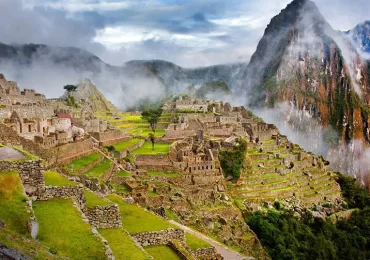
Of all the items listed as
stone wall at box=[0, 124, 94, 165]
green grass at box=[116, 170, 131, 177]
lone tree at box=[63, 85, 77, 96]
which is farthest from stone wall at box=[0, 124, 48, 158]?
lone tree at box=[63, 85, 77, 96]

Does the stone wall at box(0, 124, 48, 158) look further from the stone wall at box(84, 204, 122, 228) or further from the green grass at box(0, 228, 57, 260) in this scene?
the green grass at box(0, 228, 57, 260)

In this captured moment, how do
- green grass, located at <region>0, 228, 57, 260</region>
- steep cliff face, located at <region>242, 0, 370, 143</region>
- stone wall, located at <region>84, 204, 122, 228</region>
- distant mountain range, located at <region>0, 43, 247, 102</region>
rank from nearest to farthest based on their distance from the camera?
green grass, located at <region>0, 228, 57, 260</region>
stone wall, located at <region>84, 204, 122, 228</region>
distant mountain range, located at <region>0, 43, 247, 102</region>
steep cliff face, located at <region>242, 0, 370, 143</region>

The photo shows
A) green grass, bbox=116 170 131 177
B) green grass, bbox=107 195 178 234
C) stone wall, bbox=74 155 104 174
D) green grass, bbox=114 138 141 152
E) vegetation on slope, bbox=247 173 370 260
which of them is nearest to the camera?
green grass, bbox=107 195 178 234

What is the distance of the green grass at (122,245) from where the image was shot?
10.5m

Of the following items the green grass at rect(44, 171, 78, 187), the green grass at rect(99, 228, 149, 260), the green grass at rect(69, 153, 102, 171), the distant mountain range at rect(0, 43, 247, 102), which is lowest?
the green grass at rect(69, 153, 102, 171)

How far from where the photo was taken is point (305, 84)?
7431 inches

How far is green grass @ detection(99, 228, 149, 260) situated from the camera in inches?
412

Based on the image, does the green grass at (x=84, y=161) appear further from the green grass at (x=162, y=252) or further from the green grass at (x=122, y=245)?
the green grass at (x=122, y=245)

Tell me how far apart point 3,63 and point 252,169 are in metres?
39.1

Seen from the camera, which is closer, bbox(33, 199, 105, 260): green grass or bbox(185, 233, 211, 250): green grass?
bbox(33, 199, 105, 260): green grass

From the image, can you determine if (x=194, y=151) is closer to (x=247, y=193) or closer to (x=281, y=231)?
(x=247, y=193)

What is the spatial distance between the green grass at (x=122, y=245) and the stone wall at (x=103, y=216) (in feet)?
0.67

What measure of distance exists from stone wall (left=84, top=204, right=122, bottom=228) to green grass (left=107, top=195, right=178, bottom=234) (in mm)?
1022

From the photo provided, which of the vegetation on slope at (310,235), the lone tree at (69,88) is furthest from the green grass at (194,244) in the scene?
the lone tree at (69,88)
